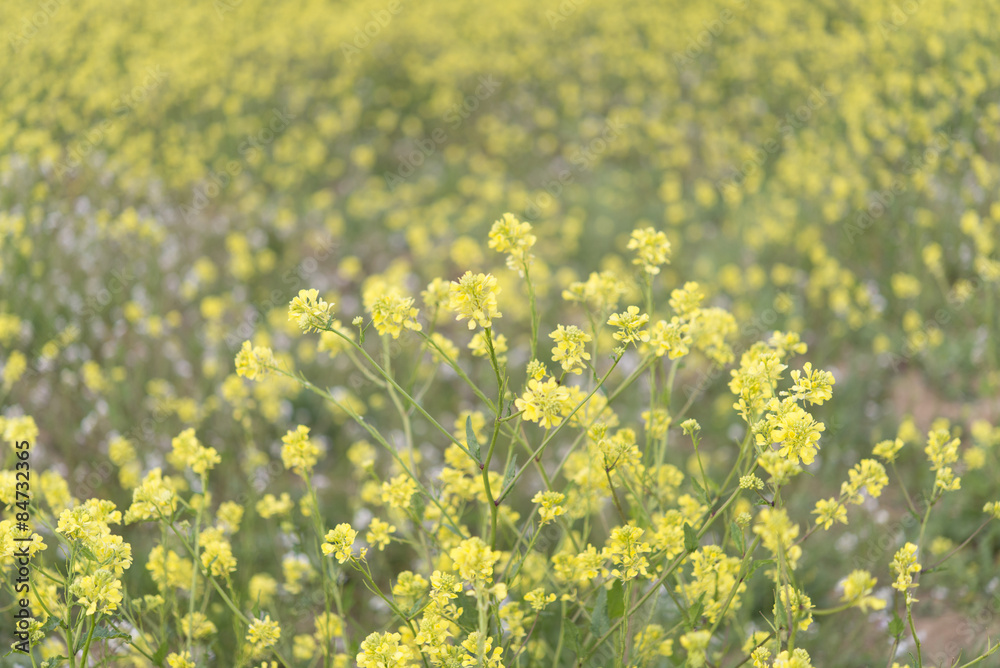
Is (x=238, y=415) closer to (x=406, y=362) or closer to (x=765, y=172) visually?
(x=406, y=362)

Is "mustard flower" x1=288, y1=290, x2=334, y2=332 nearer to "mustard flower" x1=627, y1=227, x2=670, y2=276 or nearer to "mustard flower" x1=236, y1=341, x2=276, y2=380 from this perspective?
"mustard flower" x1=236, y1=341, x2=276, y2=380

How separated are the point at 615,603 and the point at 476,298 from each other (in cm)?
A: 87

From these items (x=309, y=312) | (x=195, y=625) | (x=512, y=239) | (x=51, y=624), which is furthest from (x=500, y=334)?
(x=51, y=624)

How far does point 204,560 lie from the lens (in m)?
2.10

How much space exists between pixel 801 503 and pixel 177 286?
14.9ft

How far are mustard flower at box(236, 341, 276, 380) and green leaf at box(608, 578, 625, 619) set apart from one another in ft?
3.58

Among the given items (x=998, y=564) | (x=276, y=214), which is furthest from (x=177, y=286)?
(x=998, y=564)

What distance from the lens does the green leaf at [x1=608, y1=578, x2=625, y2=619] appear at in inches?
73.2

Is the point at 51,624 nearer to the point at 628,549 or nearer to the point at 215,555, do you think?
the point at 215,555

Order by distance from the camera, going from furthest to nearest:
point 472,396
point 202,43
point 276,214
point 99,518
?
point 202,43, point 276,214, point 472,396, point 99,518

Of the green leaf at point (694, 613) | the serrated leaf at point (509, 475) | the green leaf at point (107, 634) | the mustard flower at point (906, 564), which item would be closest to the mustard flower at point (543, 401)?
the serrated leaf at point (509, 475)

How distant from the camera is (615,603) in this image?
1.87m

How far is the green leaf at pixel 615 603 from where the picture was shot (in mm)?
1858

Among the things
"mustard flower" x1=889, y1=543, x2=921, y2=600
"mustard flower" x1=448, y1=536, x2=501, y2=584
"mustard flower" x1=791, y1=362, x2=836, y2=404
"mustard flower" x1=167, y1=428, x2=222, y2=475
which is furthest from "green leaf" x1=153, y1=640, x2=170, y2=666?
"mustard flower" x1=889, y1=543, x2=921, y2=600
